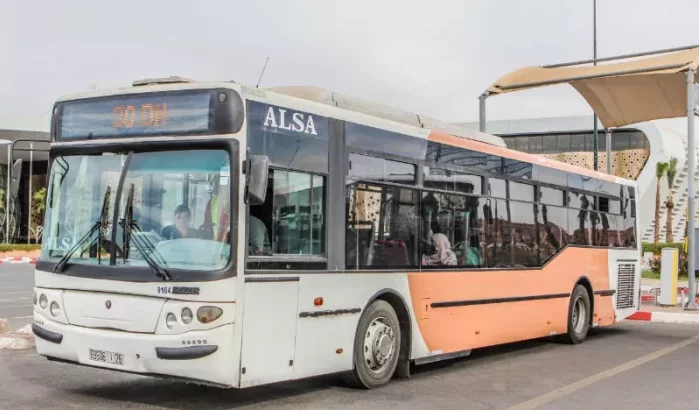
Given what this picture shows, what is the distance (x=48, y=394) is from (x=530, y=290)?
6585 millimetres

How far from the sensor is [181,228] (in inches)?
281

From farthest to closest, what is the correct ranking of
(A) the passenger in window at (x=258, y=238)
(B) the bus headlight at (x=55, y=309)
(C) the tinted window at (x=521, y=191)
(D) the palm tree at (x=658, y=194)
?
1. (D) the palm tree at (x=658, y=194)
2. (C) the tinted window at (x=521, y=191)
3. (B) the bus headlight at (x=55, y=309)
4. (A) the passenger in window at (x=258, y=238)

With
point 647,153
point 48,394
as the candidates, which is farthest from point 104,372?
point 647,153

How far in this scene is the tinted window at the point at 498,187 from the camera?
36.6 ft

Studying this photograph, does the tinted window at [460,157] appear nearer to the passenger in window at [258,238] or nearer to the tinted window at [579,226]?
the tinted window at [579,226]

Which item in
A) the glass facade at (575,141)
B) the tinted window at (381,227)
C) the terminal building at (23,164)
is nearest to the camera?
the tinted window at (381,227)

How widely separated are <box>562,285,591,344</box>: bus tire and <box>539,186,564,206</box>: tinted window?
4.92 feet

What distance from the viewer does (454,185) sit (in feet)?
33.8

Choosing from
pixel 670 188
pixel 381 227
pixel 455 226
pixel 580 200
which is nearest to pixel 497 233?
pixel 455 226

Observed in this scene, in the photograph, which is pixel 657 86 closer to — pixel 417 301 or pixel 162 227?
pixel 417 301

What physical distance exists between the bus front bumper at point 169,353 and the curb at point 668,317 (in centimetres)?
1256

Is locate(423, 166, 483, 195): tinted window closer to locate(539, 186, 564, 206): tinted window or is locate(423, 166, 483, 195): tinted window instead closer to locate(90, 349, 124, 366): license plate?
locate(539, 186, 564, 206): tinted window

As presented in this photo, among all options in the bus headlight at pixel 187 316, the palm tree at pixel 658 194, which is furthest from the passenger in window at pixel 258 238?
the palm tree at pixel 658 194

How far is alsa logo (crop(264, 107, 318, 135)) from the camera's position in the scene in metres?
7.58
